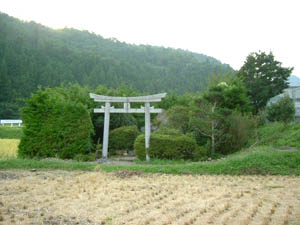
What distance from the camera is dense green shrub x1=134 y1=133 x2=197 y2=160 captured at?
1275 centimetres

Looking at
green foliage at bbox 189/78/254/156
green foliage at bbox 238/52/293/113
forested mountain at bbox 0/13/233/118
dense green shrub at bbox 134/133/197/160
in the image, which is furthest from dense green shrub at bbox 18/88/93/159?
forested mountain at bbox 0/13/233/118

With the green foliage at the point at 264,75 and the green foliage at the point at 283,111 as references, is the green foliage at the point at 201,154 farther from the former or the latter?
the green foliage at the point at 264,75

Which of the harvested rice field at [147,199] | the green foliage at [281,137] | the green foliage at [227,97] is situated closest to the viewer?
the harvested rice field at [147,199]

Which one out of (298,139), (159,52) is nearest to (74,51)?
(159,52)

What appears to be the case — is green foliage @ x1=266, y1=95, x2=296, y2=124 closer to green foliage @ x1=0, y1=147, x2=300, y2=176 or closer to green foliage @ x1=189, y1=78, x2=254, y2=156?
green foliage @ x1=189, y1=78, x2=254, y2=156

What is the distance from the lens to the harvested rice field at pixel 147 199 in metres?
4.93

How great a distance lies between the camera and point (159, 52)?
8344 cm

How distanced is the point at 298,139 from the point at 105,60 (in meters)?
56.8

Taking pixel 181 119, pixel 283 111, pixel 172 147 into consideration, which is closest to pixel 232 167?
pixel 172 147

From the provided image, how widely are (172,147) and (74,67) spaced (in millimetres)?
50568

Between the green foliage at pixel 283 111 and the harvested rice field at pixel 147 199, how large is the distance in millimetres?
9090

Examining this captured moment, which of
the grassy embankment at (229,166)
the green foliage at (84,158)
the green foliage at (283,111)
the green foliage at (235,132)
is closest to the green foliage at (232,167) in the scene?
the grassy embankment at (229,166)

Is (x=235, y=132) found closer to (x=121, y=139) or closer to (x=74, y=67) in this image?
(x=121, y=139)

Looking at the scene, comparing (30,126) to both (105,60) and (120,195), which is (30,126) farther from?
(105,60)
